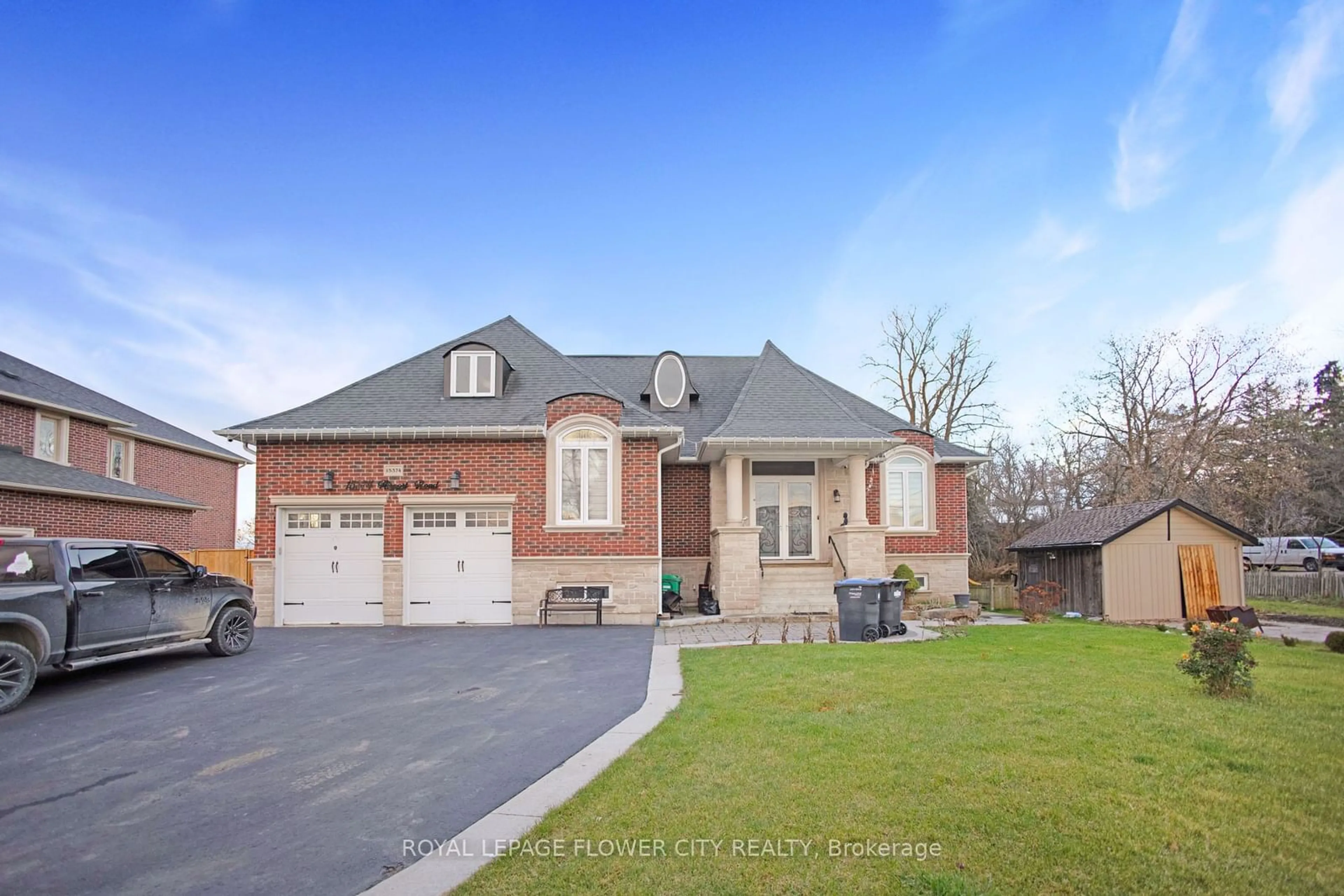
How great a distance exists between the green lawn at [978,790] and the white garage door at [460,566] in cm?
779

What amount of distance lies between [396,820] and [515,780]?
882mm

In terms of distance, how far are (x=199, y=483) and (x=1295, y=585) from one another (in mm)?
37630

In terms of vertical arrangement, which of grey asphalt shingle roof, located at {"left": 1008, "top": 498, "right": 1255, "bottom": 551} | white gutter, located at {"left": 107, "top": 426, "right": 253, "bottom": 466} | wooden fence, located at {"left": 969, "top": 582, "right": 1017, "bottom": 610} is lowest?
wooden fence, located at {"left": 969, "top": 582, "right": 1017, "bottom": 610}

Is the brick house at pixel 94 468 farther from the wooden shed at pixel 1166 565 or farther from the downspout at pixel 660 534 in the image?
the wooden shed at pixel 1166 565

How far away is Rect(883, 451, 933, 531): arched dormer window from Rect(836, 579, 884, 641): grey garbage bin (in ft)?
25.0

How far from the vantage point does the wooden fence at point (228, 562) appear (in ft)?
68.1

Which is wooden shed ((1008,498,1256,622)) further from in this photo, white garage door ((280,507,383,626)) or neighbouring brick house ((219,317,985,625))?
white garage door ((280,507,383,626))

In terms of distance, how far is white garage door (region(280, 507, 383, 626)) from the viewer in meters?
14.5

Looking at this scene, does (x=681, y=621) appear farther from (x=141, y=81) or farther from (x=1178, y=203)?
(x=141, y=81)

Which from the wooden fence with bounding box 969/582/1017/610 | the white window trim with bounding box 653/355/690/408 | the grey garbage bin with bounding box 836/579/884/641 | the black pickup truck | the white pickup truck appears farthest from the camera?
the white pickup truck

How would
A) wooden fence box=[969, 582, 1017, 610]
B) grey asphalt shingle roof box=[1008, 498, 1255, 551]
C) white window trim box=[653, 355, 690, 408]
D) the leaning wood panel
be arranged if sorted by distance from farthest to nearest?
1. wooden fence box=[969, 582, 1017, 610]
2. white window trim box=[653, 355, 690, 408]
3. the leaning wood panel
4. grey asphalt shingle roof box=[1008, 498, 1255, 551]

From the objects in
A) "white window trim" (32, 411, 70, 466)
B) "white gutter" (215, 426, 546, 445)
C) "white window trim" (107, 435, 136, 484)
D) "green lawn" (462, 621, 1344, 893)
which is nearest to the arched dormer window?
"white gutter" (215, 426, 546, 445)

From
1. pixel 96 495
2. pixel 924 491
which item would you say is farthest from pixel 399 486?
pixel 924 491

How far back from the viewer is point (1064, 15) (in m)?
10.8
